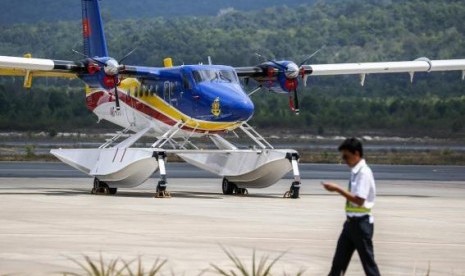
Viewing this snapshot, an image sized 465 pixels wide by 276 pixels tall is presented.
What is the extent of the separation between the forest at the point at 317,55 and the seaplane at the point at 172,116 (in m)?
21.9

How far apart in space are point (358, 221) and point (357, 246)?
0.25m

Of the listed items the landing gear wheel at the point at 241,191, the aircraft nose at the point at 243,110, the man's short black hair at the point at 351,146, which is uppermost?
the aircraft nose at the point at 243,110

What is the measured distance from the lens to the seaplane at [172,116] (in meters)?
28.4

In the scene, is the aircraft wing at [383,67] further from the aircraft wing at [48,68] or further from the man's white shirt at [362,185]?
the man's white shirt at [362,185]

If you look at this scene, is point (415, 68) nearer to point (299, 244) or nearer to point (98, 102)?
point (98, 102)

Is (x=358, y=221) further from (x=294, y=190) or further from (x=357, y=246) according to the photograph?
(x=294, y=190)

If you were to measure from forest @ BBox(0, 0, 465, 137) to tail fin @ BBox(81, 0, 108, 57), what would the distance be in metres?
18.9

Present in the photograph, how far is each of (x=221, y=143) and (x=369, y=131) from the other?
2901 cm

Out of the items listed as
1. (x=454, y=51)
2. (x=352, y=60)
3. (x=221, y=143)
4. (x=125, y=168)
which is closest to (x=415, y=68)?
(x=221, y=143)

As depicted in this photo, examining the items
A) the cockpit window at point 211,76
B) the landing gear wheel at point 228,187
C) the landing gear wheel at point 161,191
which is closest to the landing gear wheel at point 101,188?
the landing gear wheel at point 161,191

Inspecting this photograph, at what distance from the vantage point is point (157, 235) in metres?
18.6

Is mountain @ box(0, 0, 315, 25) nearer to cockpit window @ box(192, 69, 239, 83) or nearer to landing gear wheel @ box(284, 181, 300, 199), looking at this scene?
cockpit window @ box(192, 69, 239, 83)

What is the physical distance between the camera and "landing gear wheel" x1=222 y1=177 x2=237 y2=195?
97.6ft

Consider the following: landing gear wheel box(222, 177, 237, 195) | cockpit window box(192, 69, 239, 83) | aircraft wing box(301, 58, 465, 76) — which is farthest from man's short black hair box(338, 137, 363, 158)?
aircraft wing box(301, 58, 465, 76)
